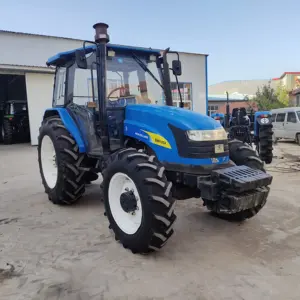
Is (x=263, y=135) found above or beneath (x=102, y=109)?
beneath

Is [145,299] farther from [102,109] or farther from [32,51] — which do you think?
[32,51]

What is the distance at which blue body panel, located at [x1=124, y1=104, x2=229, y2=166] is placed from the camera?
10.6 ft

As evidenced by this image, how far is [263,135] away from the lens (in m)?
7.56

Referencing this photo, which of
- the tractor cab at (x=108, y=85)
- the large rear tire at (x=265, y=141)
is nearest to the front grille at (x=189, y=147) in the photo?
the tractor cab at (x=108, y=85)

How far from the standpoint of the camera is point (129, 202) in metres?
3.17

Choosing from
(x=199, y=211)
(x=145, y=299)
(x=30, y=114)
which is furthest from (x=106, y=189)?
(x=30, y=114)

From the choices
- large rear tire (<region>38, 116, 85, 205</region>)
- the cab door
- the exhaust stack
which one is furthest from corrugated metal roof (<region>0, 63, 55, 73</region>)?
the exhaust stack

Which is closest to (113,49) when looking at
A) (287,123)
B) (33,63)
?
(33,63)

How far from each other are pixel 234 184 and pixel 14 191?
169 inches

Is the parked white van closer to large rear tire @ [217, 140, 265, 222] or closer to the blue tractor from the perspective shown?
large rear tire @ [217, 140, 265, 222]

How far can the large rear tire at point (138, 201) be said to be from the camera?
2865 millimetres

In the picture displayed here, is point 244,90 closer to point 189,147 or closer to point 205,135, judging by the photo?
point 205,135

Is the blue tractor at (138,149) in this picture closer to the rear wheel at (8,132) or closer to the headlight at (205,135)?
the headlight at (205,135)

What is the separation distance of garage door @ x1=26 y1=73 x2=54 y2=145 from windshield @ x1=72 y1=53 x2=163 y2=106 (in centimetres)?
1036
